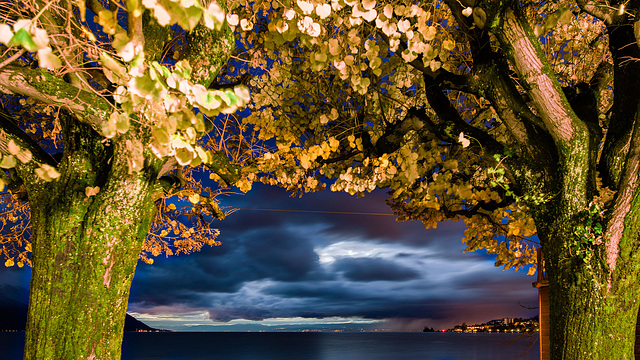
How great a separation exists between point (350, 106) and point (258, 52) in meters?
1.71

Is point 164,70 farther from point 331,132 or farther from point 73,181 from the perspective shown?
point 331,132

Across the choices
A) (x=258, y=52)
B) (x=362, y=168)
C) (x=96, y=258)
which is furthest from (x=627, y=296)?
(x=258, y=52)

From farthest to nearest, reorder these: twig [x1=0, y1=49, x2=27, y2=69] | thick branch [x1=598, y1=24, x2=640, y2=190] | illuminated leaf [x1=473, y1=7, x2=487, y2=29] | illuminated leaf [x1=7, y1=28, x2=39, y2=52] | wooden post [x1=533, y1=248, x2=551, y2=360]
Answer: wooden post [x1=533, y1=248, x2=551, y2=360]
thick branch [x1=598, y1=24, x2=640, y2=190]
illuminated leaf [x1=473, y1=7, x2=487, y2=29]
twig [x1=0, y1=49, x2=27, y2=69]
illuminated leaf [x1=7, y1=28, x2=39, y2=52]

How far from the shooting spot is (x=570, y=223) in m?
3.83

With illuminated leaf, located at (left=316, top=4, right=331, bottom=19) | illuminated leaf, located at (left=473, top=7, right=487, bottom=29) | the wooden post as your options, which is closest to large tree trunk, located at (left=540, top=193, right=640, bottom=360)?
illuminated leaf, located at (left=473, top=7, right=487, bottom=29)

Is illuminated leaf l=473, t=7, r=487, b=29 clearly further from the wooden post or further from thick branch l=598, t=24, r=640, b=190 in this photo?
the wooden post

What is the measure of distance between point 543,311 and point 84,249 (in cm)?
1007

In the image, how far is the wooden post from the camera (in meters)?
9.42

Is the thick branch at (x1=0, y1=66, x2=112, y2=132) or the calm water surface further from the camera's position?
the calm water surface

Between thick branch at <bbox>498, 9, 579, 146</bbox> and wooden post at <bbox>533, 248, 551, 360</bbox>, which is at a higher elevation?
thick branch at <bbox>498, 9, 579, 146</bbox>

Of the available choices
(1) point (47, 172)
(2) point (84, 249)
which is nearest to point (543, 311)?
(2) point (84, 249)

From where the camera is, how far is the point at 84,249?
12.4 feet

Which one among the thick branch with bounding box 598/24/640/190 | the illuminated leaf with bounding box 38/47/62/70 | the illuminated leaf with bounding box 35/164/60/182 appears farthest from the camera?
the thick branch with bounding box 598/24/640/190

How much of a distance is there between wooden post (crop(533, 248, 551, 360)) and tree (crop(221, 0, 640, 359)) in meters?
3.84
